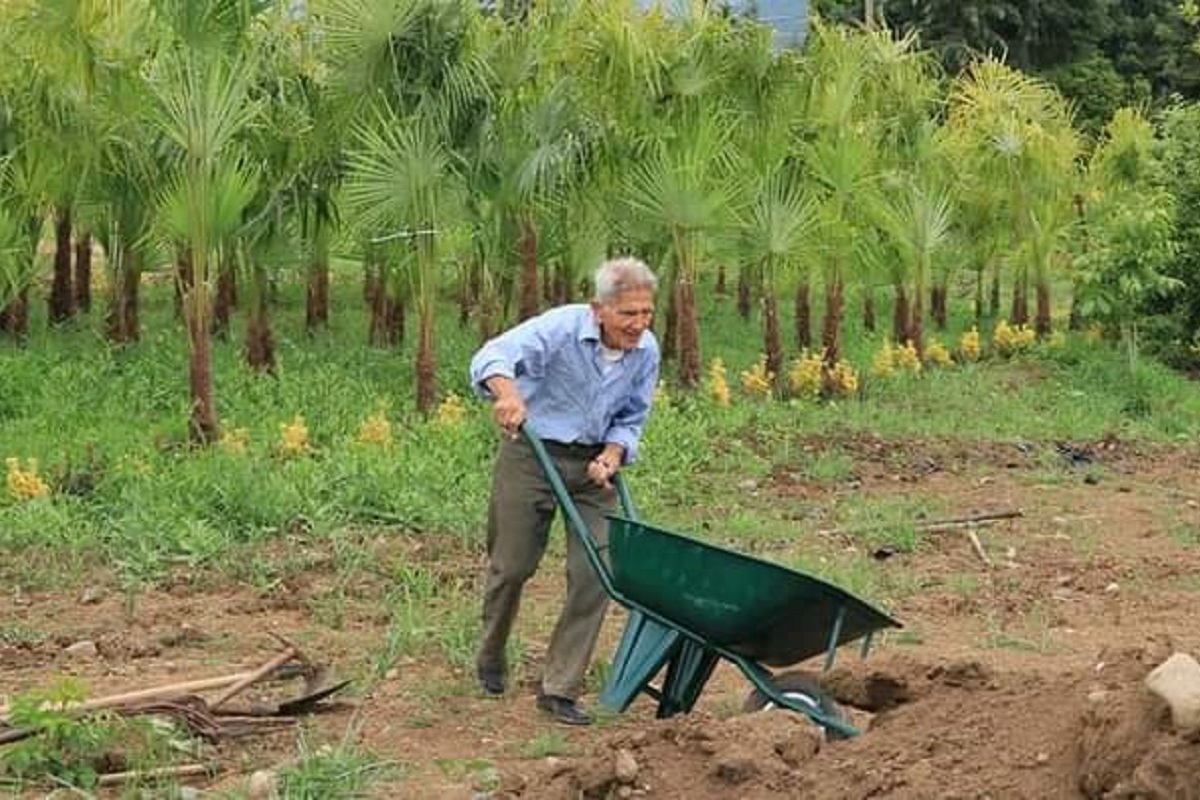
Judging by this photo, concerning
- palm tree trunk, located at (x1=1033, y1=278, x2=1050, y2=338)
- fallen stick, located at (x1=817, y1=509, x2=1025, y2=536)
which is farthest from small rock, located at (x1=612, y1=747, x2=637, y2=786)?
palm tree trunk, located at (x1=1033, y1=278, x2=1050, y2=338)

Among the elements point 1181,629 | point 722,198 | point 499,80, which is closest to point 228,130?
point 499,80

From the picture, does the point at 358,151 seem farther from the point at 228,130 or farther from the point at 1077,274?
the point at 1077,274

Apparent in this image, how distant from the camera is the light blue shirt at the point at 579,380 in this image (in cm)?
555

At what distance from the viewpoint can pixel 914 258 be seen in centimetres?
1495

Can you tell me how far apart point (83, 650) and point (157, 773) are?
1799 mm

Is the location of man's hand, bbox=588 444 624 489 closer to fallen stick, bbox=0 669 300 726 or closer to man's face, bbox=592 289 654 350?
man's face, bbox=592 289 654 350

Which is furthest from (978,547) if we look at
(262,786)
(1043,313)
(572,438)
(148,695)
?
(1043,313)

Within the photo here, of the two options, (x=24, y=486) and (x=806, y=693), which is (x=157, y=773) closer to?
(x=806, y=693)

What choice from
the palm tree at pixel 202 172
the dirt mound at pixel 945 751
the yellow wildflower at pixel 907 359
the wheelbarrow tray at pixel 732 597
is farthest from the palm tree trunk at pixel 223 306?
the dirt mound at pixel 945 751

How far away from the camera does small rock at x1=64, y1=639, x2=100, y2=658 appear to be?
20.9 ft

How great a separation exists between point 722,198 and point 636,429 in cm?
673

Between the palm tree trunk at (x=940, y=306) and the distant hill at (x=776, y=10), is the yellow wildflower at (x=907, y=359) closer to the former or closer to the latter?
the distant hill at (x=776, y=10)

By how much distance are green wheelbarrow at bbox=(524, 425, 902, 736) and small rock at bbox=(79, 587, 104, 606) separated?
2658 mm

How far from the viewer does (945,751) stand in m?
4.20
